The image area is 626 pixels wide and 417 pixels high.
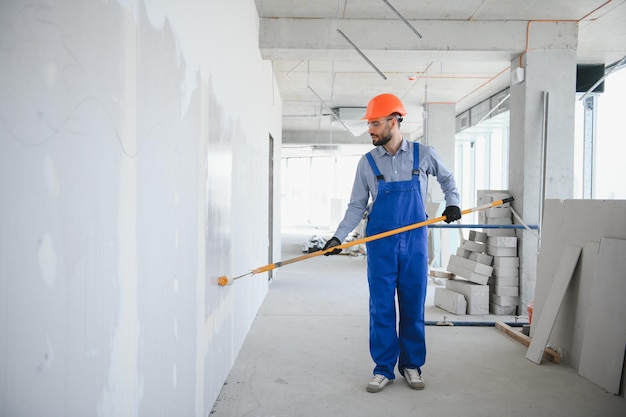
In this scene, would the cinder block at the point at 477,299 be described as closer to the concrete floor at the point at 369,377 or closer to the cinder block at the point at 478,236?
the concrete floor at the point at 369,377

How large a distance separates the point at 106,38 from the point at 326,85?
7.07 meters

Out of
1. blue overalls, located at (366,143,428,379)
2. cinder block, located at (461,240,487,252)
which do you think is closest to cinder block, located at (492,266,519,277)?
cinder block, located at (461,240,487,252)

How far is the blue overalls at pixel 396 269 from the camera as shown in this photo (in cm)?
277

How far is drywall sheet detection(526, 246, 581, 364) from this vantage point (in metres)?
3.32

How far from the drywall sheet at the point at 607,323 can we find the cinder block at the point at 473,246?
1949mm

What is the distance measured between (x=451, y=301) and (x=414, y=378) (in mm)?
2266

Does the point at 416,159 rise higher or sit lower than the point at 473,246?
higher

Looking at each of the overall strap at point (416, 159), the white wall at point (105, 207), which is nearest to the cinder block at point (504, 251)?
the overall strap at point (416, 159)

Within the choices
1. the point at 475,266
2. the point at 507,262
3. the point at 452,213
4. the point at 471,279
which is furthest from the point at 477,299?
the point at 452,213

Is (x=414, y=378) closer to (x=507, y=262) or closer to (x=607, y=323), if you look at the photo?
(x=607, y=323)

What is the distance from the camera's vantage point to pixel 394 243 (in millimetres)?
2762

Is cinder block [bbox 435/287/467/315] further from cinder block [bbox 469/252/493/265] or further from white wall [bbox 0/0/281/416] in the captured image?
white wall [bbox 0/0/281/416]

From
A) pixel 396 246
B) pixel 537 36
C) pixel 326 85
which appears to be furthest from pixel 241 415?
pixel 326 85

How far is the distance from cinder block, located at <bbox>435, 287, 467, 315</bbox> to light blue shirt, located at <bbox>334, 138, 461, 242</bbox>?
2162 mm
